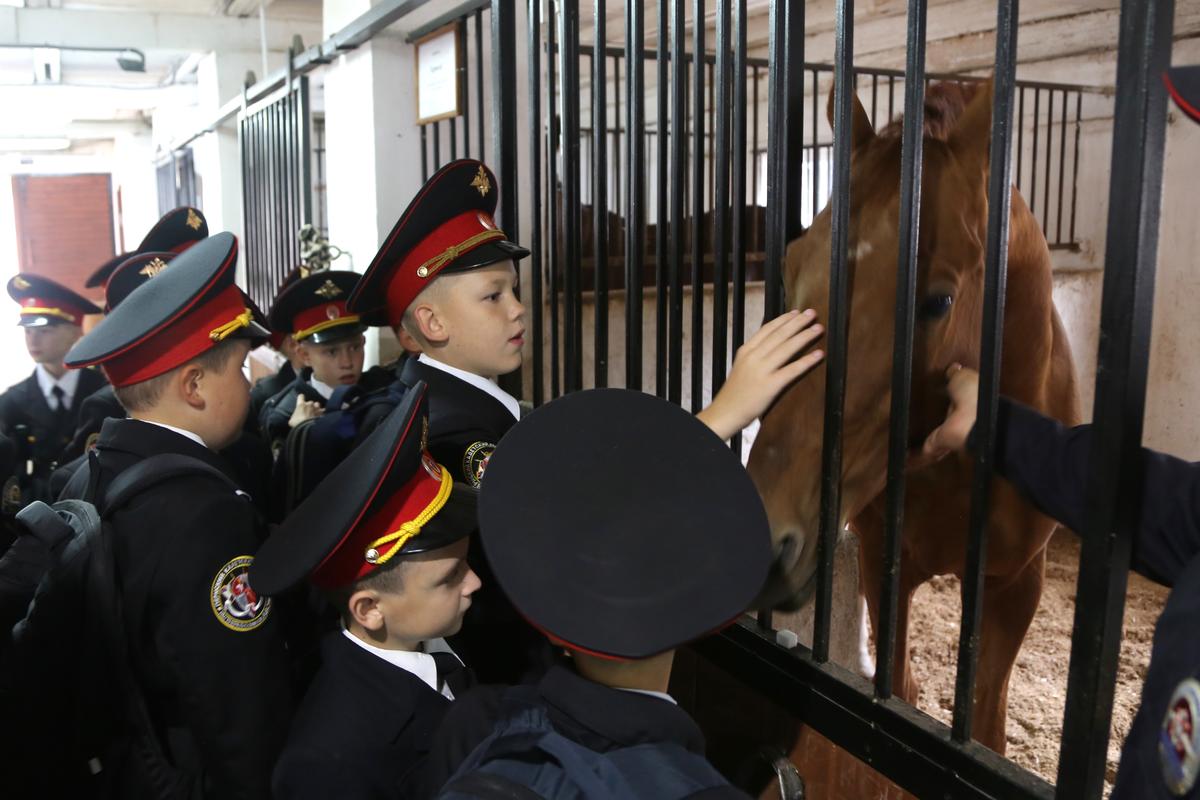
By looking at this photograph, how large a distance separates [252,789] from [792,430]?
888 mm

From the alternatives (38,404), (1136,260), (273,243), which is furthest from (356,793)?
(273,243)

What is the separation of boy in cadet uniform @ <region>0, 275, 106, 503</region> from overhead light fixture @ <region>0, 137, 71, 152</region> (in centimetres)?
1197

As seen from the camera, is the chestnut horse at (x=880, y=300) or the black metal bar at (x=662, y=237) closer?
the chestnut horse at (x=880, y=300)

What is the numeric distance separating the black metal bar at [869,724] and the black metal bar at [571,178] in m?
0.80

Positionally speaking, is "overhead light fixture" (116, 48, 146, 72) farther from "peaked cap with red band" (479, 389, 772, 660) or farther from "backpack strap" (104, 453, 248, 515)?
"peaked cap with red band" (479, 389, 772, 660)

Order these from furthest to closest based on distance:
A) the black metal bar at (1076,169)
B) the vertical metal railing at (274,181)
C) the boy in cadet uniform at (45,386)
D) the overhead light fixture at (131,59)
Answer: the overhead light fixture at (131,59), the black metal bar at (1076,169), the vertical metal railing at (274,181), the boy in cadet uniform at (45,386)

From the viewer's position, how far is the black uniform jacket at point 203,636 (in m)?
1.31

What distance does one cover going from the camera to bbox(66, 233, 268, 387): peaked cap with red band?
1.48m

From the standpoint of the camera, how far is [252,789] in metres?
1.32

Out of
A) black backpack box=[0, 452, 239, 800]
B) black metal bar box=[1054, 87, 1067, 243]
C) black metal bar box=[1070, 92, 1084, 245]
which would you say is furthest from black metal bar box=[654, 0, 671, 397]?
black metal bar box=[1070, 92, 1084, 245]

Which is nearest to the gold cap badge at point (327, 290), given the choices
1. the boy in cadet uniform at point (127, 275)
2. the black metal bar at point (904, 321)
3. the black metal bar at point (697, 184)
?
the boy in cadet uniform at point (127, 275)

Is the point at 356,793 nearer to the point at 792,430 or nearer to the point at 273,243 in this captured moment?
the point at 792,430

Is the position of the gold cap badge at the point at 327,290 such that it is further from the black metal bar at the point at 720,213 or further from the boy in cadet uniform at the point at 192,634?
Result: the black metal bar at the point at 720,213

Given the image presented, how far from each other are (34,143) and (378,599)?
1594cm
